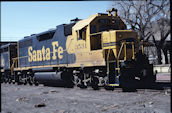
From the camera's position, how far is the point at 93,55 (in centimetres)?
1155

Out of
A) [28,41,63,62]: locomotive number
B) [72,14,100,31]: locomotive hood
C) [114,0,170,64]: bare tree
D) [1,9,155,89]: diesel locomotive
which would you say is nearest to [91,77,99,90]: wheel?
[1,9,155,89]: diesel locomotive

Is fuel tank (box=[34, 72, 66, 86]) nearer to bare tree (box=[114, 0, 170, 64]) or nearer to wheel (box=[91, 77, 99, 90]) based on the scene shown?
wheel (box=[91, 77, 99, 90])

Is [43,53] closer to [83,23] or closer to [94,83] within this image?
[83,23]

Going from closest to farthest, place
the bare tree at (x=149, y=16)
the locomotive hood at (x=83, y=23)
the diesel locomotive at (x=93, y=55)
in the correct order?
the diesel locomotive at (x=93, y=55), the locomotive hood at (x=83, y=23), the bare tree at (x=149, y=16)

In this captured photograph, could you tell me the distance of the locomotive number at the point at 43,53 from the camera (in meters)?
14.4

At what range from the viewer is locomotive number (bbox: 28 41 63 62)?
568 inches

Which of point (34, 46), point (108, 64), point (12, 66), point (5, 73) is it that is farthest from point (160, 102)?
point (5, 73)

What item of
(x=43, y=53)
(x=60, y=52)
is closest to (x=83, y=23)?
(x=60, y=52)

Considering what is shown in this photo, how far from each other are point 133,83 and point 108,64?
1520mm

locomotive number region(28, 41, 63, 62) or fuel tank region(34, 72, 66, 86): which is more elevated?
locomotive number region(28, 41, 63, 62)

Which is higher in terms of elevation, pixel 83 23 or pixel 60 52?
pixel 83 23

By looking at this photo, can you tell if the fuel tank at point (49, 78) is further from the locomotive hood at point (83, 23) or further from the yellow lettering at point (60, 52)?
the locomotive hood at point (83, 23)

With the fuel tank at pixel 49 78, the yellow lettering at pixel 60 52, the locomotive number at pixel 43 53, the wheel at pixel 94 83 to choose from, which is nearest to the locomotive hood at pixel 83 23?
the yellow lettering at pixel 60 52

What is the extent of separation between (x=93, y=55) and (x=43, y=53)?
581cm
